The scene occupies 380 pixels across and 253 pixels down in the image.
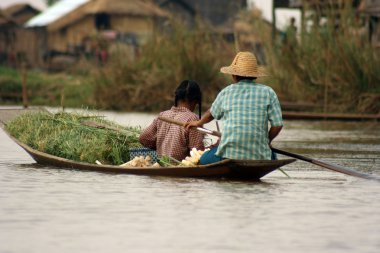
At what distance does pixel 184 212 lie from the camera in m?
8.98

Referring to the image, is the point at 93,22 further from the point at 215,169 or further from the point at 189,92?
the point at 215,169

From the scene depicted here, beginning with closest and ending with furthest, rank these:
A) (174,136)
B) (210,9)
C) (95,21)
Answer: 1. (174,136)
2. (95,21)
3. (210,9)

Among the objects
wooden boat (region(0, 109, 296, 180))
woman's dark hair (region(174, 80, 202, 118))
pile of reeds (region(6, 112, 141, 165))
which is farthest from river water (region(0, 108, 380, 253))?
woman's dark hair (region(174, 80, 202, 118))

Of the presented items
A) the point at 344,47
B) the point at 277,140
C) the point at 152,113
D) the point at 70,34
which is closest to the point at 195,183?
the point at 277,140

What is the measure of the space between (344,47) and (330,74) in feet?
2.27

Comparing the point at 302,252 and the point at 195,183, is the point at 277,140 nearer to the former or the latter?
the point at 195,183

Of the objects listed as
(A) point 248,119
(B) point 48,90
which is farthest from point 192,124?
(B) point 48,90

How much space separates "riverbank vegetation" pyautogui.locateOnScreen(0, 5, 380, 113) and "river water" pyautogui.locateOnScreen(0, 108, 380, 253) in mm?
7567

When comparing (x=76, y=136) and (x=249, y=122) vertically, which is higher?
(x=249, y=122)

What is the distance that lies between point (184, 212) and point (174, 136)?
2249 millimetres

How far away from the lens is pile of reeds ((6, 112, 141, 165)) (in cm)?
1176

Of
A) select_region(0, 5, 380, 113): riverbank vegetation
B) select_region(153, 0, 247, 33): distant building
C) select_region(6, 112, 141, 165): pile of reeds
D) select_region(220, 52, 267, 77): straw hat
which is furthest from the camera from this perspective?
select_region(153, 0, 247, 33): distant building

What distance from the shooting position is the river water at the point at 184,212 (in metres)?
7.61

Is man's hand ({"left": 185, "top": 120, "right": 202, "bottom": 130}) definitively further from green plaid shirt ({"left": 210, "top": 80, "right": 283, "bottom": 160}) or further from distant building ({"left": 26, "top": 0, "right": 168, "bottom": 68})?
distant building ({"left": 26, "top": 0, "right": 168, "bottom": 68})
